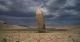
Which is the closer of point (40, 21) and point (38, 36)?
point (40, 21)

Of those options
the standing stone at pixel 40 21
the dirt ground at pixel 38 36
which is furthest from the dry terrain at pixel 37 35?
the standing stone at pixel 40 21

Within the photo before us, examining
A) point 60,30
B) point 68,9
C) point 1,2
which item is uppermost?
point 1,2

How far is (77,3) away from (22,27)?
75.1 inches

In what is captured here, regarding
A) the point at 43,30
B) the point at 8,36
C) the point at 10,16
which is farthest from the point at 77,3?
the point at 8,36

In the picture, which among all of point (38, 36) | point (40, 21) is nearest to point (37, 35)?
point (38, 36)

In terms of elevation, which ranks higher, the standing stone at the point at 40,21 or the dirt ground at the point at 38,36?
the standing stone at the point at 40,21

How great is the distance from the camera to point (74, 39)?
4430 millimetres

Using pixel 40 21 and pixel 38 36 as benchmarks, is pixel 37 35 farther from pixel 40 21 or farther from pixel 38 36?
pixel 40 21

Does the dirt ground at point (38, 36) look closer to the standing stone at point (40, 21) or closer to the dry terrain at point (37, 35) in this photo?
the dry terrain at point (37, 35)

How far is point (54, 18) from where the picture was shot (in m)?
4.41

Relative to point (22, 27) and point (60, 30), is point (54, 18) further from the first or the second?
point (22, 27)

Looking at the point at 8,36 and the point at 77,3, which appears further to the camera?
the point at 8,36

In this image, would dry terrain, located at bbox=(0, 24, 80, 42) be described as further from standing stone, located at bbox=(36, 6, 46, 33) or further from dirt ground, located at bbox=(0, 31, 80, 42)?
standing stone, located at bbox=(36, 6, 46, 33)

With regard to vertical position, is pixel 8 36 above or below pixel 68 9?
below
